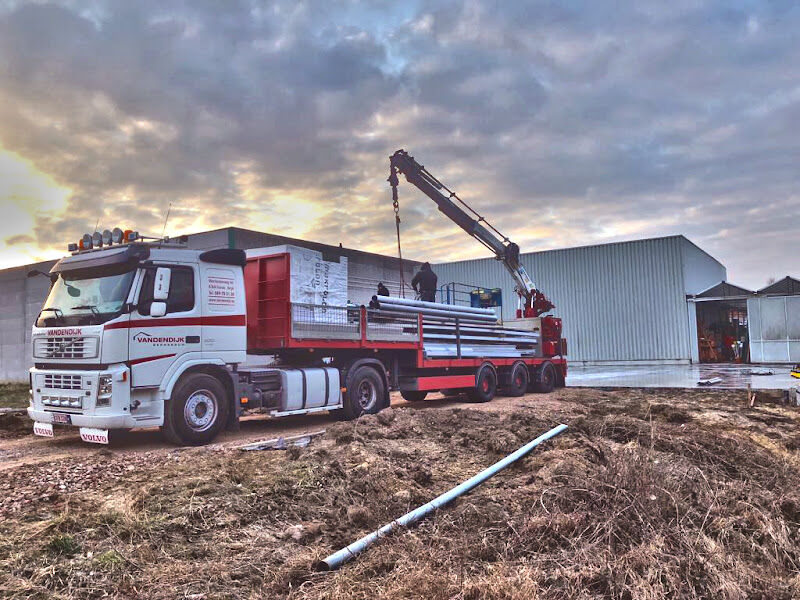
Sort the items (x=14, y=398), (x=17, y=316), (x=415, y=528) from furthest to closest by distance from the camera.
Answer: (x=17, y=316) < (x=14, y=398) < (x=415, y=528)

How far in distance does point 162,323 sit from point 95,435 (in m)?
1.64

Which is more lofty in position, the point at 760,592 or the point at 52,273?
the point at 52,273

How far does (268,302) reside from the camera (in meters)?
10.4

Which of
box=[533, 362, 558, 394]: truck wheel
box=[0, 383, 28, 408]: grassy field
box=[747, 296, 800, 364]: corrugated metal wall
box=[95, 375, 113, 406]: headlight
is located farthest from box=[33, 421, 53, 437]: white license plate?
box=[747, 296, 800, 364]: corrugated metal wall

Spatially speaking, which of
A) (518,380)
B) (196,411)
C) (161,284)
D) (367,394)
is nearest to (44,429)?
(196,411)

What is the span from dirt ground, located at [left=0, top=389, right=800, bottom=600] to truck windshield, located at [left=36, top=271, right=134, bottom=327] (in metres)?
1.80

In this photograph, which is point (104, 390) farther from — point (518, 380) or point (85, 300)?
point (518, 380)

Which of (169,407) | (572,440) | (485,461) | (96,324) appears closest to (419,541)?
(485,461)

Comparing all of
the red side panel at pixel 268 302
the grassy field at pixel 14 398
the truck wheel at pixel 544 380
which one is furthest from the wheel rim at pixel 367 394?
the grassy field at pixel 14 398

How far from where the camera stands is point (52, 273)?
356 inches

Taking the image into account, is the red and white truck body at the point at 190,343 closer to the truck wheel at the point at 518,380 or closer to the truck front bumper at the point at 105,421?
the truck front bumper at the point at 105,421

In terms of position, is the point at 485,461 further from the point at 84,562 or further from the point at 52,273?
the point at 52,273

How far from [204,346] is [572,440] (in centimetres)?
517

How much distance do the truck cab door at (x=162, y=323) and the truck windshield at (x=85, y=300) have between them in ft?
0.83
